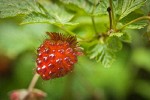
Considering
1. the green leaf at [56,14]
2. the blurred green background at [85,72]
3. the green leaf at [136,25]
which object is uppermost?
the green leaf at [56,14]

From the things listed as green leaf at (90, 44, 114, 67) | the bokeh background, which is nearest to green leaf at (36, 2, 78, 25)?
green leaf at (90, 44, 114, 67)

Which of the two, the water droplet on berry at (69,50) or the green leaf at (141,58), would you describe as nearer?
the water droplet on berry at (69,50)

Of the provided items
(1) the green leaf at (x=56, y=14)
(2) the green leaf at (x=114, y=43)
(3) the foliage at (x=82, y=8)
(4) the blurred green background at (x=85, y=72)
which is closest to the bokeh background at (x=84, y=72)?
(4) the blurred green background at (x=85, y=72)

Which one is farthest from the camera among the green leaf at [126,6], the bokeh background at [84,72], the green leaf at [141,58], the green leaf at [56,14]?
the green leaf at [141,58]

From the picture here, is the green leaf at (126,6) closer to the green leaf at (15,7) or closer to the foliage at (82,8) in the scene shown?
the foliage at (82,8)

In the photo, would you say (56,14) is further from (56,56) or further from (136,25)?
(136,25)

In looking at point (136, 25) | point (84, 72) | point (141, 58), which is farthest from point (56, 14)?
point (141, 58)
